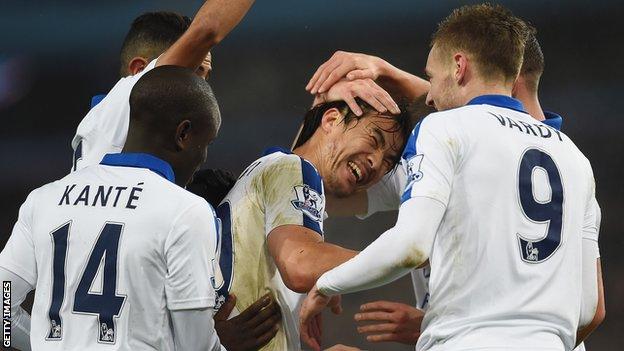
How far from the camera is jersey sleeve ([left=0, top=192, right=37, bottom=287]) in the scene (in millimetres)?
2400

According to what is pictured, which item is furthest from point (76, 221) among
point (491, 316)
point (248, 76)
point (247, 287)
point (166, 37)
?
point (248, 76)

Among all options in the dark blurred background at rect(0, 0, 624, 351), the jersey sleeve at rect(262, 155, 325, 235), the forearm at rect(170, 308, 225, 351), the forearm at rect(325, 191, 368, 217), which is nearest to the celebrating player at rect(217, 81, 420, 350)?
the jersey sleeve at rect(262, 155, 325, 235)

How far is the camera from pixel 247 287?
290 cm

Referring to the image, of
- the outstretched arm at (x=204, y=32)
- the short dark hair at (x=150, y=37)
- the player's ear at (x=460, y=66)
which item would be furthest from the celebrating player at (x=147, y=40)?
the player's ear at (x=460, y=66)

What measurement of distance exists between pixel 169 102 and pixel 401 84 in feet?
4.81

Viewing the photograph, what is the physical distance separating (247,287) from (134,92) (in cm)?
70

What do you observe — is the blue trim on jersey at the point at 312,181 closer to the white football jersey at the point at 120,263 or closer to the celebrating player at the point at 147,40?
the white football jersey at the point at 120,263

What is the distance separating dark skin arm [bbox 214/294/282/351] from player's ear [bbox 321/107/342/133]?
0.71 m

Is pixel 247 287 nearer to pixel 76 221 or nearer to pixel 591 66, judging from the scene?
pixel 76 221

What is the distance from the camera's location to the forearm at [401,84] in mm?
3752

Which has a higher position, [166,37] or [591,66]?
[591,66]

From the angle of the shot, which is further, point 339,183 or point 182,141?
point 339,183

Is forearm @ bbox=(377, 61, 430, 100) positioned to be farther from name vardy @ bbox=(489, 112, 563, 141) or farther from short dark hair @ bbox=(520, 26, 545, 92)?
name vardy @ bbox=(489, 112, 563, 141)

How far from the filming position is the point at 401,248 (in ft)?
7.54
